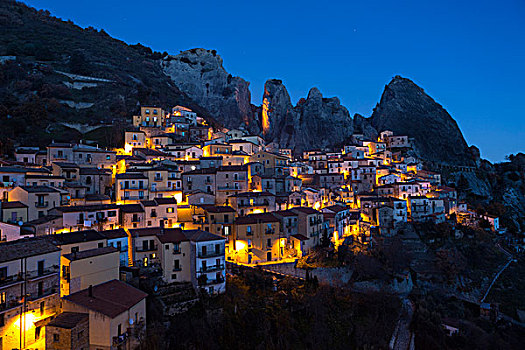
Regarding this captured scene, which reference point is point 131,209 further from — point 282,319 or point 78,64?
point 78,64

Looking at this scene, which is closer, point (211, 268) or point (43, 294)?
point (43, 294)

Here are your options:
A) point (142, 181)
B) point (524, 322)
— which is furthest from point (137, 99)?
point (524, 322)

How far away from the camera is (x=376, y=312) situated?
103ft

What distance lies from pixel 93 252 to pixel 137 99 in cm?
6230

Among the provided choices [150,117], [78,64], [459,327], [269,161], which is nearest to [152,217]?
[269,161]

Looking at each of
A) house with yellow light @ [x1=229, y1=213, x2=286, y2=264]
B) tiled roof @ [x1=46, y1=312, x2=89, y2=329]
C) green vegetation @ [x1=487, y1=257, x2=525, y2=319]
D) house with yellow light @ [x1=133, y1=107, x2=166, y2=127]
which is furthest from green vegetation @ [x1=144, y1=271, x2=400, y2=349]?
house with yellow light @ [x1=133, y1=107, x2=166, y2=127]

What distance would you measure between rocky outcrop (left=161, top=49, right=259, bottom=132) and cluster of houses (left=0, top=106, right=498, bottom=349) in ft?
115

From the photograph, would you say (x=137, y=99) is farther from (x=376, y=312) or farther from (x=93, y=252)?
(x=376, y=312)

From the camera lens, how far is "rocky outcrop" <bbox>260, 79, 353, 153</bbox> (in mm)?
96812

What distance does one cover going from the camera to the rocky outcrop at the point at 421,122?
92438 mm

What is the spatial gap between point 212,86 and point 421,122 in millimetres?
70069

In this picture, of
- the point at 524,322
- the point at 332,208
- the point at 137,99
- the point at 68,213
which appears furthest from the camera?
the point at 137,99

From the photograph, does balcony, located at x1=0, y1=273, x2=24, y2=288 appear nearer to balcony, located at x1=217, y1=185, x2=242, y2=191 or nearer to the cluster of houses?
the cluster of houses

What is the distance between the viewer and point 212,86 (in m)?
Answer: 112
